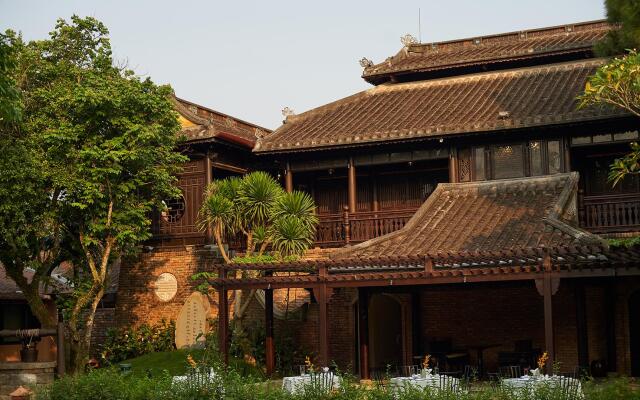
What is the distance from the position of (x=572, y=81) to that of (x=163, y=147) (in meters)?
Result: 10.00

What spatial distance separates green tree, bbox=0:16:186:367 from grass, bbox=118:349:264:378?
1.44 metres

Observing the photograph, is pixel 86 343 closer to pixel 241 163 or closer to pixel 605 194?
pixel 241 163

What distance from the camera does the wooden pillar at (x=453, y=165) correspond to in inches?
933

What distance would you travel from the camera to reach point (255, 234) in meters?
22.7

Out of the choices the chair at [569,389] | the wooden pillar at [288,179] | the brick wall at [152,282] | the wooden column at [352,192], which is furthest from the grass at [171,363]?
the chair at [569,389]

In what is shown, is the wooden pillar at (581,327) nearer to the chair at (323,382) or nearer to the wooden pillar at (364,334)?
the wooden pillar at (364,334)

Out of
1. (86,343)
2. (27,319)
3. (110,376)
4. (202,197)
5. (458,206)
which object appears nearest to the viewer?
(110,376)

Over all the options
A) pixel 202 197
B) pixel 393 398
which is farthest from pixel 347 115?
pixel 393 398

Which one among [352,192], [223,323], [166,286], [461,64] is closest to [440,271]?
[223,323]

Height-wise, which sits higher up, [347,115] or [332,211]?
[347,115]

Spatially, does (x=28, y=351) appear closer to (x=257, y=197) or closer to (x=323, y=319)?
(x=257, y=197)

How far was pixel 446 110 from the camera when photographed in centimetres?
2477

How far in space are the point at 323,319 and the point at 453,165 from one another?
6614 mm

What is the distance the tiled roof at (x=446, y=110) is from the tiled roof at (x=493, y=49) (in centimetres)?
40
